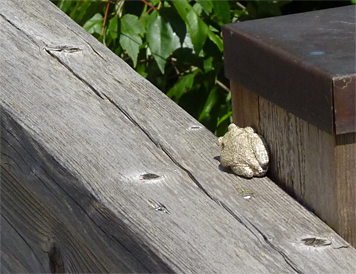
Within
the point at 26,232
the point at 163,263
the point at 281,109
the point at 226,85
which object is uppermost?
the point at 281,109

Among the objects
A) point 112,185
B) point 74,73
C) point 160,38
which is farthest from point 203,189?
point 160,38

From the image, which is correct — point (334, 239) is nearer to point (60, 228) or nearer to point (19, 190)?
point (60, 228)

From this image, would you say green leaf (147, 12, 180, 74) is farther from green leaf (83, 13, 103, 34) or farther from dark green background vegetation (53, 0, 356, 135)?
green leaf (83, 13, 103, 34)

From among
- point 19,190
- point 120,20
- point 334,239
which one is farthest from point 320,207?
point 120,20

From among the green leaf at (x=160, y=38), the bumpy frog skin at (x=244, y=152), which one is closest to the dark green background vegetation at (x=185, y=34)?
the green leaf at (x=160, y=38)

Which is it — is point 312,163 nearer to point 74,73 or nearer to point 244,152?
point 244,152

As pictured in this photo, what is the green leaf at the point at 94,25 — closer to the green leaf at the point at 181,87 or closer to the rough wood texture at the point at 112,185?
the green leaf at the point at 181,87
